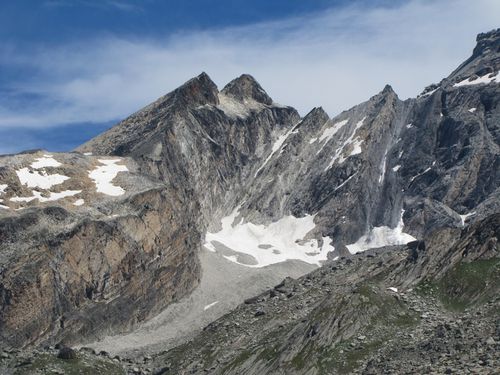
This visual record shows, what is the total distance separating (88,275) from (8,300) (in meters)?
20.1

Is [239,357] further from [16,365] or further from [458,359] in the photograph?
[458,359]

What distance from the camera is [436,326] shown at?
386 ft

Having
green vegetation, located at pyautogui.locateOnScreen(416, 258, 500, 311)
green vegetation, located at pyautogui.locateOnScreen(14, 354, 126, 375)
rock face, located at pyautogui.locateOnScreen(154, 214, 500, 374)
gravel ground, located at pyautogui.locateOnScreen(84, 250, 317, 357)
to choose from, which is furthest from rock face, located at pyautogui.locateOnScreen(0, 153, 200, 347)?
green vegetation, located at pyautogui.locateOnScreen(416, 258, 500, 311)

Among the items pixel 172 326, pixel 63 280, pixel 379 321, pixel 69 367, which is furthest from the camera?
pixel 172 326

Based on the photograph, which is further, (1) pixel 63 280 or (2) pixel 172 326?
(2) pixel 172 326

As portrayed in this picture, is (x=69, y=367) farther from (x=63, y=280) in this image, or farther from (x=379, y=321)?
(x=63, y=280)

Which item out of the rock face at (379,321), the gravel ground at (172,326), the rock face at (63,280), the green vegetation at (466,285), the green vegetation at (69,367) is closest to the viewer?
the rock face at (379,321)

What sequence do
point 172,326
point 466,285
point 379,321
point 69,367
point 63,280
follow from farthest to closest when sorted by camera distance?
point 172,326, point 63,280, point 69,367, point 466,285, point 379,321

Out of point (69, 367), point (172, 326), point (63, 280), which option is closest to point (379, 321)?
point (69, 367)

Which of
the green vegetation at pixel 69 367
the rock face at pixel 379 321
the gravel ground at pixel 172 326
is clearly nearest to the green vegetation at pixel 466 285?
the rock face at pixel 379 321

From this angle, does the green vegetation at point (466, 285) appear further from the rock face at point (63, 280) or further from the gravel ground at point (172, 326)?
the rock face at point (63, 280)

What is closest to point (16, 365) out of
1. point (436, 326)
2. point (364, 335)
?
point (364, 335)

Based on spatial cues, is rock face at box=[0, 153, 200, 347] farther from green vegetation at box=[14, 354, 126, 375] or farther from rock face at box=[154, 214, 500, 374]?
rock face at box=[154, 214, 500, 374]

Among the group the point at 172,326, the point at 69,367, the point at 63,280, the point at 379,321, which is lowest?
the point at 172,326
